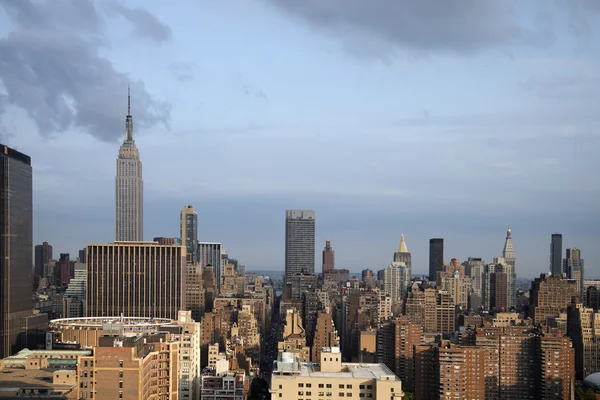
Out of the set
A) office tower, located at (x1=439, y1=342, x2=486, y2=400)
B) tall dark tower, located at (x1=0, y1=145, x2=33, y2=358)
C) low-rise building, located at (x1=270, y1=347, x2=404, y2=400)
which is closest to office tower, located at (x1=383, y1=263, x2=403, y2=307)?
tall dark tower, located at (x1=0, y1=145, x2=33, y2=358)

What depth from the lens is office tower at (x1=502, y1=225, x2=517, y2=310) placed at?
97.3 meters

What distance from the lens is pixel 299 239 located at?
142250mm

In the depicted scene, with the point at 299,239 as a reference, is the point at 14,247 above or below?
above

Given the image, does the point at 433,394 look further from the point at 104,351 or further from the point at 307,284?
the point at 307,284

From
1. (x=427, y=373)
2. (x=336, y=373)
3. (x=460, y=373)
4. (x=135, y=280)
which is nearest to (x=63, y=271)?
(x=135, y=280)

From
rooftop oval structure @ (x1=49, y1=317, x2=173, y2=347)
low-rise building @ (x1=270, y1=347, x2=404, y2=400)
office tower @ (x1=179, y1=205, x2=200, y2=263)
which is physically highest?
office tower @ (x1=179, y1=205, x2=200, y2=263)

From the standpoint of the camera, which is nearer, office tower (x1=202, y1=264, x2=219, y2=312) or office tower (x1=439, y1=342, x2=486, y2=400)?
office tower (x1=439, y1=342, x2=486, y2=400)

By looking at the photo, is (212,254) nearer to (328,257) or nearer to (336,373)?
(328,257)

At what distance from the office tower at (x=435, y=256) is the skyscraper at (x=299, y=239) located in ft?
72.1

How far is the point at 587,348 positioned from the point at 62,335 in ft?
113

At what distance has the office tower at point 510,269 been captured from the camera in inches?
3829

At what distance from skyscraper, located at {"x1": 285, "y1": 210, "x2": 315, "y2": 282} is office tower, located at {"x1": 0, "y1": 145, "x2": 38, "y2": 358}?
84113 mm

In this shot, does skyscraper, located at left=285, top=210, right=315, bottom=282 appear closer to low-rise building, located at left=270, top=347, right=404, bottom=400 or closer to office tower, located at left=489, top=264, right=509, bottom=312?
office tower, located at left=489, top=264, right=509, bottom=312

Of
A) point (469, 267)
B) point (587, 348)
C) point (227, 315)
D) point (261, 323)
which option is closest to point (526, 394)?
point (587, 348)
